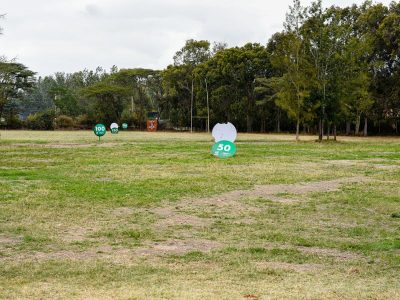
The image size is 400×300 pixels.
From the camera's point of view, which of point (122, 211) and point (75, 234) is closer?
point (75, 234)

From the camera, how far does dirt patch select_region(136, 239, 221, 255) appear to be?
784 centimetres

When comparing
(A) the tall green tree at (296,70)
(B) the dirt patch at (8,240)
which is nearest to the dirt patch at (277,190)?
(B) the dirt patch at (8,240)

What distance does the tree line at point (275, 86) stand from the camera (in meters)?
49.2

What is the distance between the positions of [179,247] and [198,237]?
75cm

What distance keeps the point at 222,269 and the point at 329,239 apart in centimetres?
262

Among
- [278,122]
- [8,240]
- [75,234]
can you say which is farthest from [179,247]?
[278,122]

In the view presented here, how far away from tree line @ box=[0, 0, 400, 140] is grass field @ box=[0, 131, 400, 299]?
32.9 metres

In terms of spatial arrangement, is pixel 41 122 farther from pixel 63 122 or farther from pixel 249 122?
pixel 249 122

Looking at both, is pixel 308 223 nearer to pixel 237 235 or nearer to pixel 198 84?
pixel 237 235

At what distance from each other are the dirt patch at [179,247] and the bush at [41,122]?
91.8 metres

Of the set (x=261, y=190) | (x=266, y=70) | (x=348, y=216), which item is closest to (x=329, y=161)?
(x=261, y=190)

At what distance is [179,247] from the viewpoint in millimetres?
8125

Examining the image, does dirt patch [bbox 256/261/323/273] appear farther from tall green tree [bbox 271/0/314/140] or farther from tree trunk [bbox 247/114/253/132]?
tree trunk [bbox 247/114/253/132]

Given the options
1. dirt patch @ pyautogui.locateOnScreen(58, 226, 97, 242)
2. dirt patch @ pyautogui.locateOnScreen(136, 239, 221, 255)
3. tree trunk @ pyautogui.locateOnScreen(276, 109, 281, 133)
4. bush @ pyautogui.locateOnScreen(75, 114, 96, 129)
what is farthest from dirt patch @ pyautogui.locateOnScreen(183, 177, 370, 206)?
bush @ pyautogui.locateOnScreen(75, 114, 96, 129)
